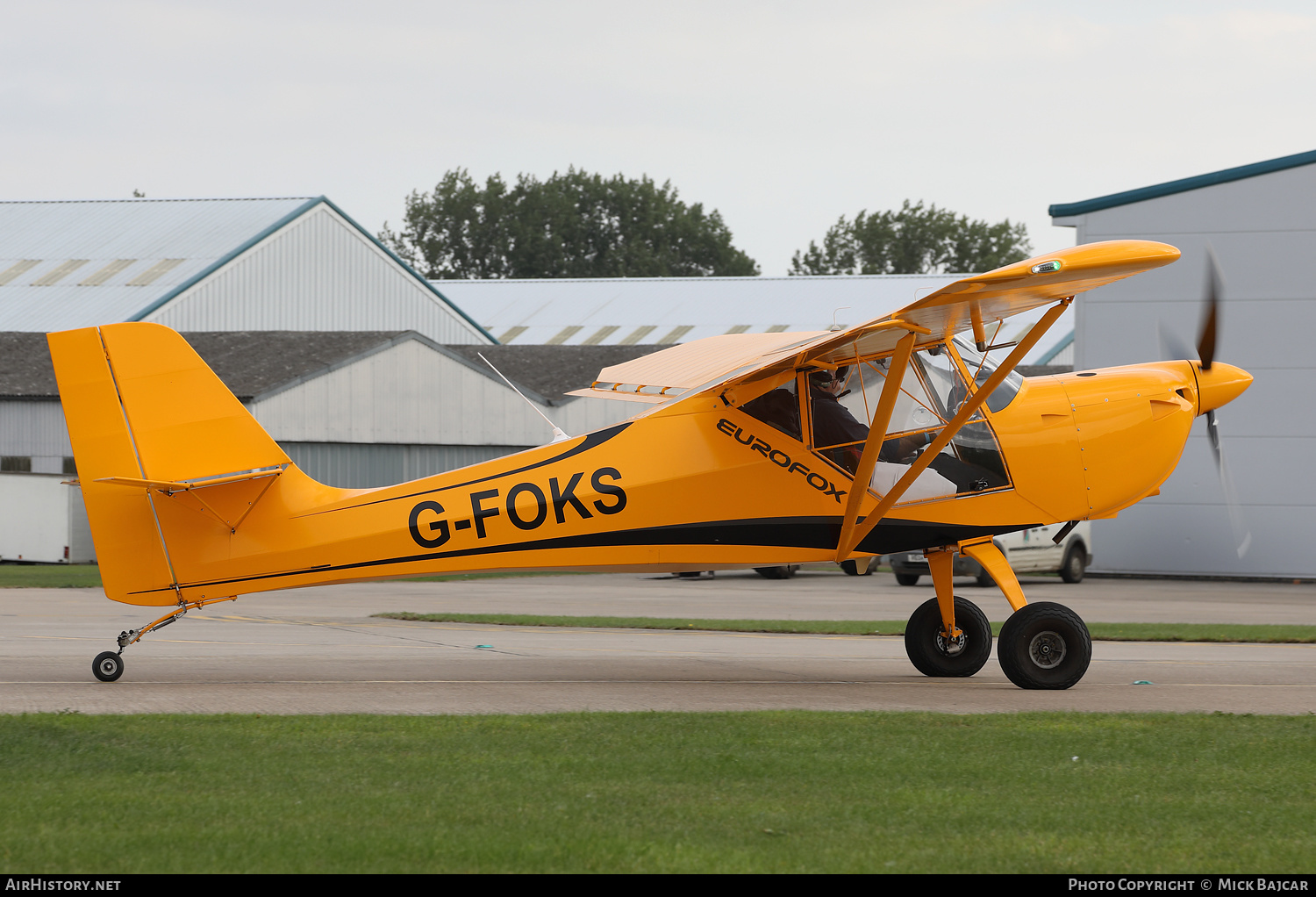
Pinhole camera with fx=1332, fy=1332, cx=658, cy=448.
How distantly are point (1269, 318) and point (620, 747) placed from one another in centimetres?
2702

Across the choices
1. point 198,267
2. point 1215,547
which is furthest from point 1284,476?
point 198,267

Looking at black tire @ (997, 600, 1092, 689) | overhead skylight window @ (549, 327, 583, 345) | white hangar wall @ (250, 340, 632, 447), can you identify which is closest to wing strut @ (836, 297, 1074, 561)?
black tire @ (997, 600, 1092, 689)

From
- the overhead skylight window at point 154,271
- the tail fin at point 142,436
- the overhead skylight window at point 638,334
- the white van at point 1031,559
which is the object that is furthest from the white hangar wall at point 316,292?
the tail fin at point 142,436

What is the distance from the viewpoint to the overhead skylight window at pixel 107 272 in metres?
39.5

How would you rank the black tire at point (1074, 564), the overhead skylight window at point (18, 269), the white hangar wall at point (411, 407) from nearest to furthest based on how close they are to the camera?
the black tire at point (1074, 564), the white hangar wall at point (411, 407), the overhead skylight window at point (18, 269)

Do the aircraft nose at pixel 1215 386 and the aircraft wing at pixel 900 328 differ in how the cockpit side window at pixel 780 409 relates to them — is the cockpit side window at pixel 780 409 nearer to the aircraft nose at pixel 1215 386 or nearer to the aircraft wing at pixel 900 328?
the aircraft wing at pixel 900 328

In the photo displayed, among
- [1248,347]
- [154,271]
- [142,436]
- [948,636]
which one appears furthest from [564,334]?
[142,436]

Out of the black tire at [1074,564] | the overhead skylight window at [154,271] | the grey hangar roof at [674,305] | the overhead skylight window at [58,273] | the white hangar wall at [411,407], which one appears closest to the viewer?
the black tire at [1074,564]

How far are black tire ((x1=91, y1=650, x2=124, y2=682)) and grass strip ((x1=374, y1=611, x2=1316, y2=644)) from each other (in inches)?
291

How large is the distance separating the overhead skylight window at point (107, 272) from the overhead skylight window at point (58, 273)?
121cm

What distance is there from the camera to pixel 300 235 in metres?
41.0

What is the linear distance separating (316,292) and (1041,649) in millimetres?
34025
